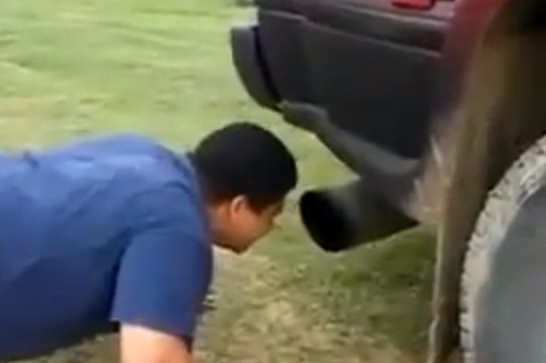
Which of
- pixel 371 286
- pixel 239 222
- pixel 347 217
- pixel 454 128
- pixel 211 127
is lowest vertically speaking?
pixel 211 127

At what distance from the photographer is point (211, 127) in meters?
A: 4.68

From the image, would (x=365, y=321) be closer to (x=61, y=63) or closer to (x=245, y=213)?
(x=245, y=213)

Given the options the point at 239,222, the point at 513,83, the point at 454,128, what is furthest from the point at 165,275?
the point at 513,83

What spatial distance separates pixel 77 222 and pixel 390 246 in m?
1.41

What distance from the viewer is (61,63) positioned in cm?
536

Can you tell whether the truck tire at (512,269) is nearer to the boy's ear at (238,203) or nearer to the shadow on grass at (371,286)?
the boy's ear at (238,203)

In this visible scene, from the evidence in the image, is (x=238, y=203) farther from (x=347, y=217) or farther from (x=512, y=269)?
(x=347, y=217)

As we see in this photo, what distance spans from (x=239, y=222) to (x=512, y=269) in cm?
46

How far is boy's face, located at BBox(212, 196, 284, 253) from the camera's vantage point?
8.91 ft

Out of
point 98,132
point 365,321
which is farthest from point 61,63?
point 365,321

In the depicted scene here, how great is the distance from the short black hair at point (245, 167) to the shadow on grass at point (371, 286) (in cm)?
72

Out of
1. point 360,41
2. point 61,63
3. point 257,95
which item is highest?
point 360,41

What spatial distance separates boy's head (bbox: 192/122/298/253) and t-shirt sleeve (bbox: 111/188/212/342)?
162 millimetres

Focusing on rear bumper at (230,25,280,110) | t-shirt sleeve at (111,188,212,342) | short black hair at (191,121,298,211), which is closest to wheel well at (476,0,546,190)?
short black hair at (191,121,298,211)
